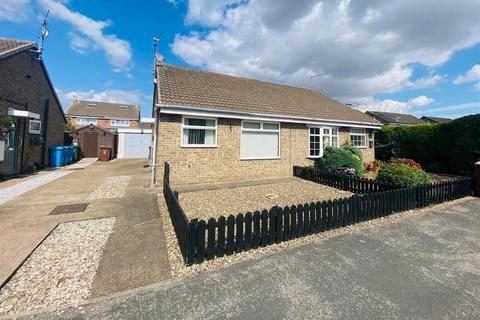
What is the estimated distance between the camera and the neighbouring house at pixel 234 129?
29.7 ft

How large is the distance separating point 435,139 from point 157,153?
17.1m

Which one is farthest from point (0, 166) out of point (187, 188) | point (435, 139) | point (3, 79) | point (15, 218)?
point (435, 139)

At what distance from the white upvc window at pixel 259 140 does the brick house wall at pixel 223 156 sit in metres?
0.24

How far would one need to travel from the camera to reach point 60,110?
16766 mm

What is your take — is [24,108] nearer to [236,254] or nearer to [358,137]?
[236,254]

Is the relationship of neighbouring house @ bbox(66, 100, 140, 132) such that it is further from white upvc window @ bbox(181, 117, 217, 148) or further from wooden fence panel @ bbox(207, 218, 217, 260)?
wooden fence panel @ bbox(207, 218, 217, 260)

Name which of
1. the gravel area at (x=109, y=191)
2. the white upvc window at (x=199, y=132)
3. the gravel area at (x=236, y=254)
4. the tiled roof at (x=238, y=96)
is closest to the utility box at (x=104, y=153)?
the tiled roof at (x=238, y=96)

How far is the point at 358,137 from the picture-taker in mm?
14750

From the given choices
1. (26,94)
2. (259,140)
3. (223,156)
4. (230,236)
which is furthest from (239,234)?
(26,94)

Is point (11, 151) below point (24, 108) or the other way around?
below

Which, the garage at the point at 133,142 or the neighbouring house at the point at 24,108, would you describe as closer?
the neighbouring house at the point at 24,108

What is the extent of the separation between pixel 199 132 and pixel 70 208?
209 inches

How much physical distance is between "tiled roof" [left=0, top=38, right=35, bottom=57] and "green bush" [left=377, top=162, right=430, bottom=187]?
679 inches

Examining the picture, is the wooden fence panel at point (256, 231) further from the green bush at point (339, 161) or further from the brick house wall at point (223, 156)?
the green bush at point (339, 161)
